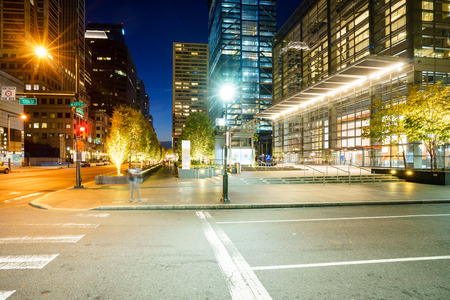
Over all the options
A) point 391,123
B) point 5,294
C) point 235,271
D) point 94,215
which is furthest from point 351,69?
point 5,294

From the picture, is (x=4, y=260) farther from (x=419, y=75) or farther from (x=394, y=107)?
(x=419, y=75)

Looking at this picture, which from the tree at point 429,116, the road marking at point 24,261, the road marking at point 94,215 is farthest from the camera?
the tree at point 429,116

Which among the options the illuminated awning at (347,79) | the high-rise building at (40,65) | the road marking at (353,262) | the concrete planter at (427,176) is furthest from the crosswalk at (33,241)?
the high-rise building at (40,65)

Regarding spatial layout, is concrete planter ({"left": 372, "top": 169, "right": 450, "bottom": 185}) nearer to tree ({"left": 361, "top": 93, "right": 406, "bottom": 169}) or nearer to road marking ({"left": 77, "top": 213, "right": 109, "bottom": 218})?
tree ({"left": 361, "top": 93, "right": 406, "bottom": 169})

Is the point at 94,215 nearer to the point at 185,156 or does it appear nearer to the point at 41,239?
the point at 41,239

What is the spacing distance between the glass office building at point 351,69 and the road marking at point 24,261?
28.7 m

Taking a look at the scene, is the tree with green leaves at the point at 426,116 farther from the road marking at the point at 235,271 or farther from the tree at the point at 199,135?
the tree at the point at 199,135

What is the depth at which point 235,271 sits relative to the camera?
15.1 feet

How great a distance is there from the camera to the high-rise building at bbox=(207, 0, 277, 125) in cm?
9519

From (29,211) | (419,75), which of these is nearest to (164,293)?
(29,211)

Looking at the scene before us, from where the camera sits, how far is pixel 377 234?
6910 millimetres

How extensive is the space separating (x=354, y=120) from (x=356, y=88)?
15.2ft

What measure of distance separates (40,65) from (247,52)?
68954 millimetres

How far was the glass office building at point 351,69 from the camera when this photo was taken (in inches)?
1161
